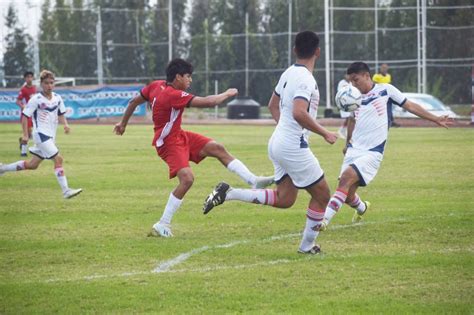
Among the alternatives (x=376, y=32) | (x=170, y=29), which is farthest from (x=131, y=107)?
(x=170, y=29)

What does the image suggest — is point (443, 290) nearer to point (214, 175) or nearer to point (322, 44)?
point (214, 175)

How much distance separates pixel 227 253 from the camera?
929 centimetres

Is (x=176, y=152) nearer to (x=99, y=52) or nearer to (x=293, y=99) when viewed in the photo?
(x=293, y=99)

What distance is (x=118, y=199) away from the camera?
1435 centimetres

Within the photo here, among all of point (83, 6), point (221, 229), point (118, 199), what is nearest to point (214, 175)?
point (118, 199)

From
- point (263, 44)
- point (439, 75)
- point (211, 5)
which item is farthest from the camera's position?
point (211, 5)

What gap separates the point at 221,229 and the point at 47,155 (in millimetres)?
5012

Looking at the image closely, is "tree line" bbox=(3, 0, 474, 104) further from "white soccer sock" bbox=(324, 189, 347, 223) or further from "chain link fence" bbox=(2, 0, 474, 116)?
"white soccer sock" bbox=(324, 189, 347, 223)

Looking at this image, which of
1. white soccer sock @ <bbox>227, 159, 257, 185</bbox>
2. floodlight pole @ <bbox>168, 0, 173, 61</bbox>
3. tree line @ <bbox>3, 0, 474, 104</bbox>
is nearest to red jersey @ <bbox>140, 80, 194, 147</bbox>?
white soccer sock @ <bbox>227, 159, 257, 185</bbox>

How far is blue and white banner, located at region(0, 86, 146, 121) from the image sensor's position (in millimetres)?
43875

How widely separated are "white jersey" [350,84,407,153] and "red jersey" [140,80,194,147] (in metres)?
2.08

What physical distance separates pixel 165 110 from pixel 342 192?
89.8 inches

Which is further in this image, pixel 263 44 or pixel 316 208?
pixel 263 44

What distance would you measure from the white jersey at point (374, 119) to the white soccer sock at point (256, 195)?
1.76 metres
